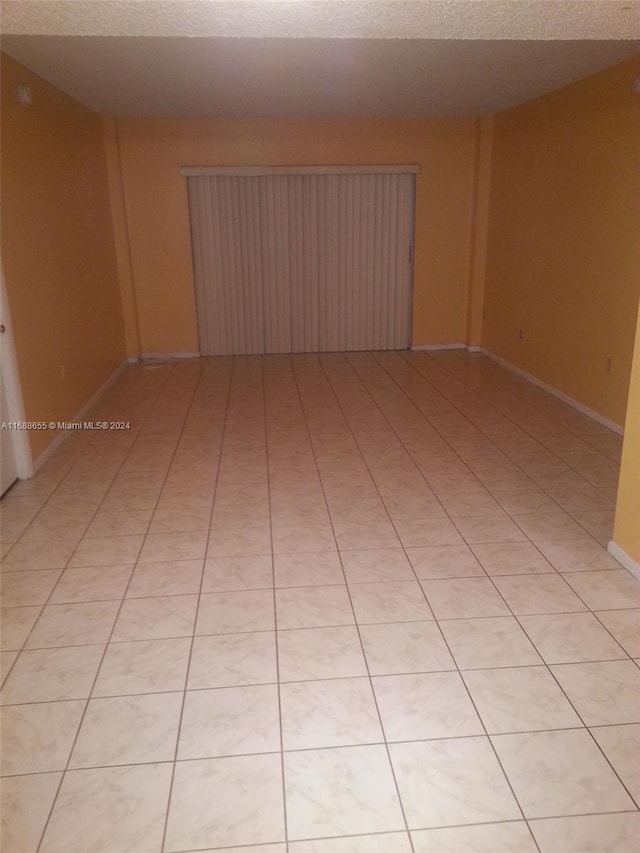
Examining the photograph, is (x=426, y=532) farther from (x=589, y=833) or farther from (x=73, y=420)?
(x=73, y=420)

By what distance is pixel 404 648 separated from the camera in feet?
7.70

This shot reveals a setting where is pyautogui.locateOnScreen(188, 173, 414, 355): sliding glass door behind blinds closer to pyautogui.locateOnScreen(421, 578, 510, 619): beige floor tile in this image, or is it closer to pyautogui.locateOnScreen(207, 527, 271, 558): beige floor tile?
pyautogui.locateOnScreen(207, 527, 271, 558): beige floor tile

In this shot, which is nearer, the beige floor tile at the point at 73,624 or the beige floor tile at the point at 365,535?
the beige floor tile at the point at 73,624

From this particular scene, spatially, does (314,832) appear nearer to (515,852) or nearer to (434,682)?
(515,852)

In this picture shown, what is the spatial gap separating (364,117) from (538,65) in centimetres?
241

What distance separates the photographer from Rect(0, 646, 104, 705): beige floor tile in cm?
214

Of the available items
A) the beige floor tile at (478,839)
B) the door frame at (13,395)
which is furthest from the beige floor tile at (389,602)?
the door frame at (13,395)

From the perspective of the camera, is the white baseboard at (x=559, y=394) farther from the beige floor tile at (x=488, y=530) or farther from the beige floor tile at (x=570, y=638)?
the beige floor tile at (x=570, y=638)

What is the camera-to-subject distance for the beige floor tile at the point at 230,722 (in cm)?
192

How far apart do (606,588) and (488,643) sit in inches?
25.9

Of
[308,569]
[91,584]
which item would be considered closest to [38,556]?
[91,584]

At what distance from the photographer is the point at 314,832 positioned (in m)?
1.66

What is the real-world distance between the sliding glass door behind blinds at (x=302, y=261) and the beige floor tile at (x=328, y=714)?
17.5 feet

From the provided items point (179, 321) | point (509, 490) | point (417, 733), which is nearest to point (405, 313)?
point (179, 321)
